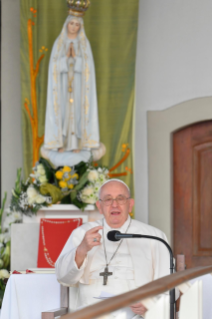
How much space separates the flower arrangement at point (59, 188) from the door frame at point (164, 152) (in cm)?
87

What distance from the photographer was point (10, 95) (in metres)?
6.55

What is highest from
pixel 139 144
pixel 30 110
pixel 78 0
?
pixel 78 0

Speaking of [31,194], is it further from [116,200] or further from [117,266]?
[117,266]

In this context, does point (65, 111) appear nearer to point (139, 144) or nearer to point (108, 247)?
point (139, 144)

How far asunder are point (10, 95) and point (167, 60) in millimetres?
2000

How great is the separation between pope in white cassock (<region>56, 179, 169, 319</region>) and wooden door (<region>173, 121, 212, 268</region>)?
1.86m

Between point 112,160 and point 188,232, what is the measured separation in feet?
Result: 3.99

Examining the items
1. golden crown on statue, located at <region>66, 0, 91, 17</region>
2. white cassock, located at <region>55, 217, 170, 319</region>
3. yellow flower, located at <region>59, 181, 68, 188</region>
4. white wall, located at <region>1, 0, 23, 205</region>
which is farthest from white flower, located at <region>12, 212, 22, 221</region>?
Answer: golden crown on statue, located at <region>66, 0, 91, 17</region>

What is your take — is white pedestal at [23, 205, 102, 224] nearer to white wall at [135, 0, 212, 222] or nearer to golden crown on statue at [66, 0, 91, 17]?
white wall at [135, 0, 212, 222]

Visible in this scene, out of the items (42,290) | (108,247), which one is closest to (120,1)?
(108,247)

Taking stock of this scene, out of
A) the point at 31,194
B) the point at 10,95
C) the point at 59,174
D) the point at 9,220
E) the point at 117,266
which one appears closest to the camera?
the point at 117,266

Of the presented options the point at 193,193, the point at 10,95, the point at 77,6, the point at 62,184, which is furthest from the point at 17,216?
the point at 77,6

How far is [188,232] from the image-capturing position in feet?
19.8

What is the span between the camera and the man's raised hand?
345 centimetres
